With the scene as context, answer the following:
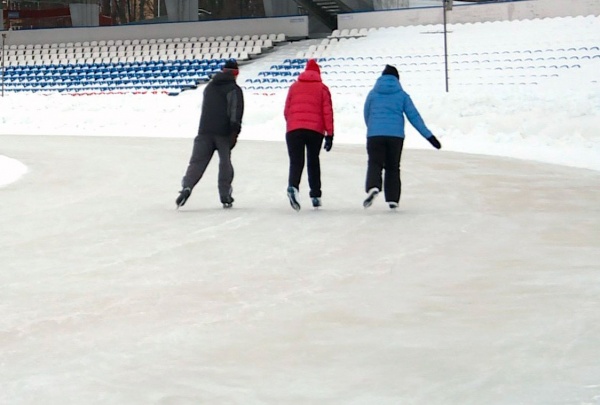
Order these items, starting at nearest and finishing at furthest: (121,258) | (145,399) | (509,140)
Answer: (145,399), (121,258), (509,140)

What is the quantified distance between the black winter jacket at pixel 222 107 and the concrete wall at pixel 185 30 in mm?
35763

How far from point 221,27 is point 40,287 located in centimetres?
4147

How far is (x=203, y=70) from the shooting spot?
41.2 meters

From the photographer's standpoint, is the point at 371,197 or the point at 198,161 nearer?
the point at 371,197

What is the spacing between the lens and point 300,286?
242 inches

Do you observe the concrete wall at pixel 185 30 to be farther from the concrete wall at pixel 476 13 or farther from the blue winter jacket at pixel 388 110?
the blue winter jacket at pixel 388 110

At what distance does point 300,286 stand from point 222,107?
444cm

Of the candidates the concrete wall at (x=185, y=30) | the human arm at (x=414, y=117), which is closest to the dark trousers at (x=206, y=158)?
the human arm at (x=414, y=117)

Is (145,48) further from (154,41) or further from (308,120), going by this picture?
(308,120)

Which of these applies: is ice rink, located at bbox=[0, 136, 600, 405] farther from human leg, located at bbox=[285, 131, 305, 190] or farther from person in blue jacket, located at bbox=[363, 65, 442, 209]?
human leg, located at bbox=[285, 131, 305, 190]

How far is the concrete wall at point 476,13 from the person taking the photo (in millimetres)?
40625

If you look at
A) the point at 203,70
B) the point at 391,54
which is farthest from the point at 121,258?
the point at 203,70

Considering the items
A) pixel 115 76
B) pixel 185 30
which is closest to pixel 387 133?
pixel 115 76

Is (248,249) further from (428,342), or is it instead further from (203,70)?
(203,70)
